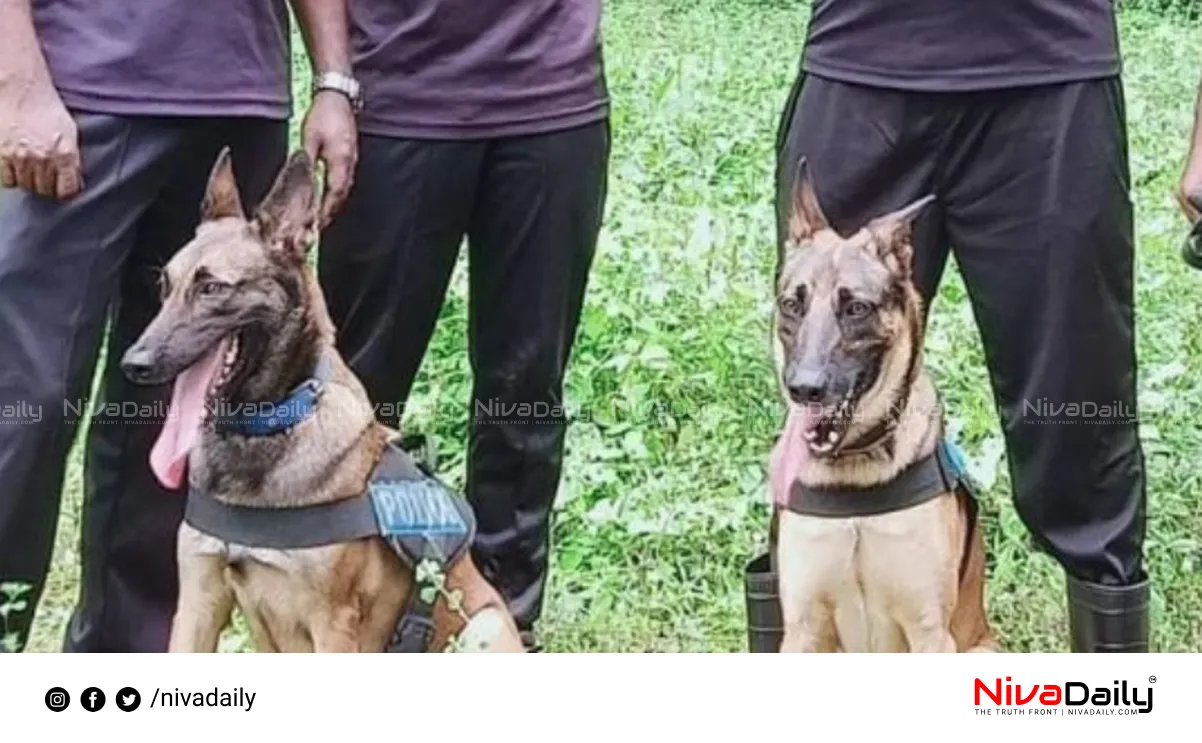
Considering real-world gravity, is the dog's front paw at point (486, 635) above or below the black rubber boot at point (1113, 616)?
above

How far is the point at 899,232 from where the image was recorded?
2.12m

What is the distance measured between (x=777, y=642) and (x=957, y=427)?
1.02ft

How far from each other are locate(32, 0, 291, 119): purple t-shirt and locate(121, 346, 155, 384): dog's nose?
239 mm

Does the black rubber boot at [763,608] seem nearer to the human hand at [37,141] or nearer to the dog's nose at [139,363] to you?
the dog's nose at [139,363]

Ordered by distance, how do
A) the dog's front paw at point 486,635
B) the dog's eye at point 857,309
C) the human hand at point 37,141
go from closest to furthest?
the human hand at point 37,141 < the dog's eye at point 857,309 < the dog's front paw at point 486,635

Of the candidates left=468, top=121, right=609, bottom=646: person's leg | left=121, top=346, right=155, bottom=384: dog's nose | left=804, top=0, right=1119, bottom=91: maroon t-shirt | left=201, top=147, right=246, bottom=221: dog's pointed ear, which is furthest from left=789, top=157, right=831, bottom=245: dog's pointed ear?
left=121, top=346, right=155, bottom=384: dog's nose

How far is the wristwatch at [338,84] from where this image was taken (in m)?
2.11

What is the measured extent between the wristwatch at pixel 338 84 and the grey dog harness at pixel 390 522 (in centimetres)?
37

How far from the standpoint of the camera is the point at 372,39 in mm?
2137
